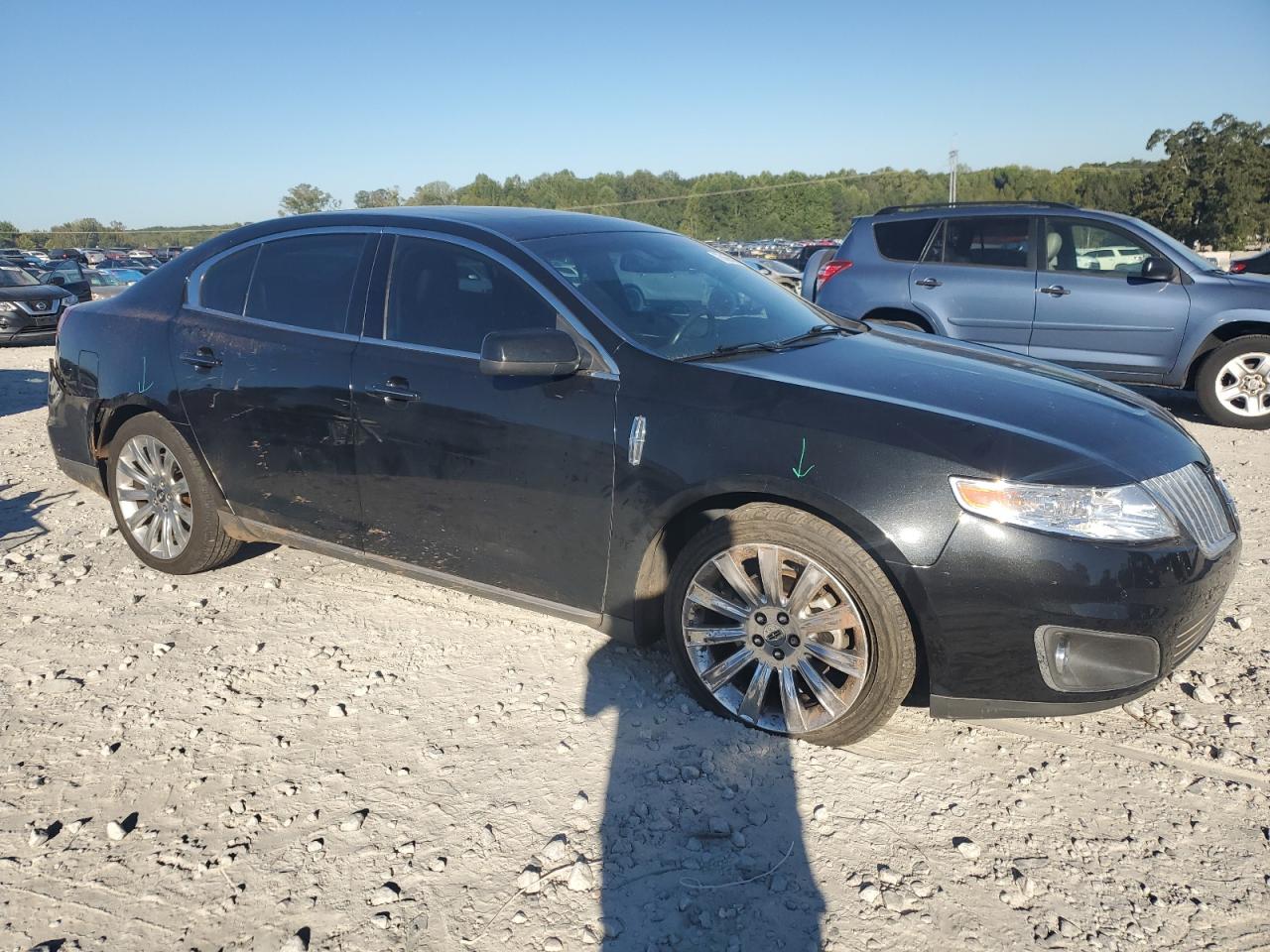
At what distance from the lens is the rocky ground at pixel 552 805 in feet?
7.46

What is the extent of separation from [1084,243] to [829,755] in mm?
6423

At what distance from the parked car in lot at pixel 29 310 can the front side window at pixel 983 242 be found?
539 inches

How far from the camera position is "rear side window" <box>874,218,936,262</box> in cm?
822

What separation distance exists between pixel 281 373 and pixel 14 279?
16304 mm

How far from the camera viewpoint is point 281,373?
3.79 meters

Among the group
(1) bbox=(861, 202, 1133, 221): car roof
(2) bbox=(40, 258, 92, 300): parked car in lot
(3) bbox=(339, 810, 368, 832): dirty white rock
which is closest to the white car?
(1) bbox=(861, 202, 1133, 221): car roof

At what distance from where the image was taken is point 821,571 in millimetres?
2812

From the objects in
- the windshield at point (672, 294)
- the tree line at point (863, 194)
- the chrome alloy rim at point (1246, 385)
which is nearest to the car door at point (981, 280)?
the chrome alloy rim at point (1246, 385)

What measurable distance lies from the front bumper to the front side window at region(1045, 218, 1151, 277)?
573cm

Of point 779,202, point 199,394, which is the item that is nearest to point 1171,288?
point 199,394

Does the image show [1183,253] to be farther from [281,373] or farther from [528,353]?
[281,373]

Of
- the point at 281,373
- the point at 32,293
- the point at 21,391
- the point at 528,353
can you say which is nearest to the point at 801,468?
the point at 528,353

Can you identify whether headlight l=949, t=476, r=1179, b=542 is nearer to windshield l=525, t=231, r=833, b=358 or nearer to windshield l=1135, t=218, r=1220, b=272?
windshield l=525, t=231, r=833, b=358

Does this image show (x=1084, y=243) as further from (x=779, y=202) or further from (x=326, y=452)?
(x=779, y=202)
